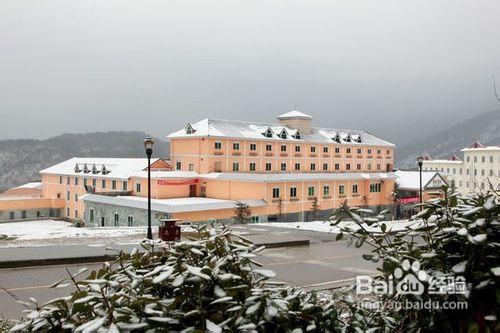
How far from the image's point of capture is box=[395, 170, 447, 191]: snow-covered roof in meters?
53.3

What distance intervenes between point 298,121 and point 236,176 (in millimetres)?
15595

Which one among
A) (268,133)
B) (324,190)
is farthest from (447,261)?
(268,133)

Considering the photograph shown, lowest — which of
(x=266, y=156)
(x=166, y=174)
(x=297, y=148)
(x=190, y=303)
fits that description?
(x=190, y=303)

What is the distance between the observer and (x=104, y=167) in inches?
2089

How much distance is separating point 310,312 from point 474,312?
115cm

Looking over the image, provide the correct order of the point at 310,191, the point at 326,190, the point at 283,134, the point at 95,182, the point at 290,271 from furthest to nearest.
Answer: the point at 95,182 < the point at 283,134 < the point at 326,190 < the point at 310,191 < the point at 290,271

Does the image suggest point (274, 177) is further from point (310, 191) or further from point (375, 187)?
point (375, 187)

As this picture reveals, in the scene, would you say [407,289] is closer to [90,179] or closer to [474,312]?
[474,312]

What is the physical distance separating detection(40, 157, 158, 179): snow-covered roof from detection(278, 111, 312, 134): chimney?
57.2 ft

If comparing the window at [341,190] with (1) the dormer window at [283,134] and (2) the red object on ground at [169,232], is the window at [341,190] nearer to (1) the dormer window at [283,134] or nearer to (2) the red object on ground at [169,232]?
(1) the dormer window at [283,134]

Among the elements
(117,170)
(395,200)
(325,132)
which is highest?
(325,132)

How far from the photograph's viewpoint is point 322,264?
12.1 meters

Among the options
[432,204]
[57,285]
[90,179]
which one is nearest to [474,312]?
[432,204]

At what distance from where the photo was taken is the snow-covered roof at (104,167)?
162 ft
